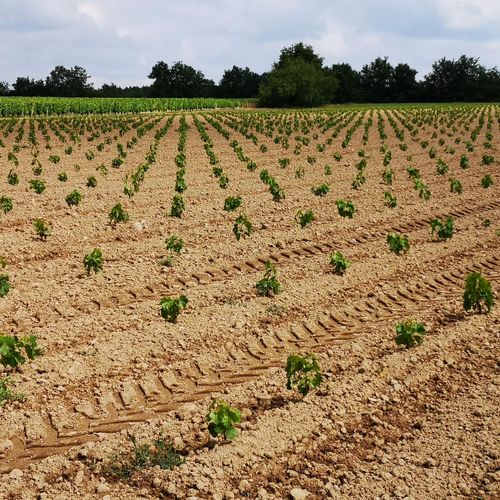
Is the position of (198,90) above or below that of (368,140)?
above

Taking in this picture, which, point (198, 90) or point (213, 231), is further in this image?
point (198, 90)

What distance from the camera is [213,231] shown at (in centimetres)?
1183

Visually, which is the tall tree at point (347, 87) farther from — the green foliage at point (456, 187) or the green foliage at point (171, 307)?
the green foliage at point (171, 307)

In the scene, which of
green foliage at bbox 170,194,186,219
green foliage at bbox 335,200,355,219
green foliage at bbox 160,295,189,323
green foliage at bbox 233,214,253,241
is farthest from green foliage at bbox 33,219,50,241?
green foliage at bbox 335,200,355,219

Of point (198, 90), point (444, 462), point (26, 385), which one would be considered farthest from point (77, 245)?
point (198, 90)

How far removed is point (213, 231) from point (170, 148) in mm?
15265

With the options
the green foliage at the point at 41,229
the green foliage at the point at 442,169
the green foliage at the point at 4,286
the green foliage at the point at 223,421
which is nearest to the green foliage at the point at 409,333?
the green foliage at the point at 223,421

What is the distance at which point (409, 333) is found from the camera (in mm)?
6828

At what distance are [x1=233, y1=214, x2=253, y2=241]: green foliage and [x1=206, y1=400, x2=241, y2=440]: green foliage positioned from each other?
5889 mm

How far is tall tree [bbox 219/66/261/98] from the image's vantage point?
119750 millimetres

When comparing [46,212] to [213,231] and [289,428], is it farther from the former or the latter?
[289,428]

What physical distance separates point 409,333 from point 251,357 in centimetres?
185

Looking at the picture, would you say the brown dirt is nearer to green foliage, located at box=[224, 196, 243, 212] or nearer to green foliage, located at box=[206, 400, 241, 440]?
green foliage, located at box=[206, 400, 241, 440]

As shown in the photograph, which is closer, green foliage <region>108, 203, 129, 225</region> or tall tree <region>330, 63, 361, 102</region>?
green foliage <region>108, 203, 129, 225</region>
